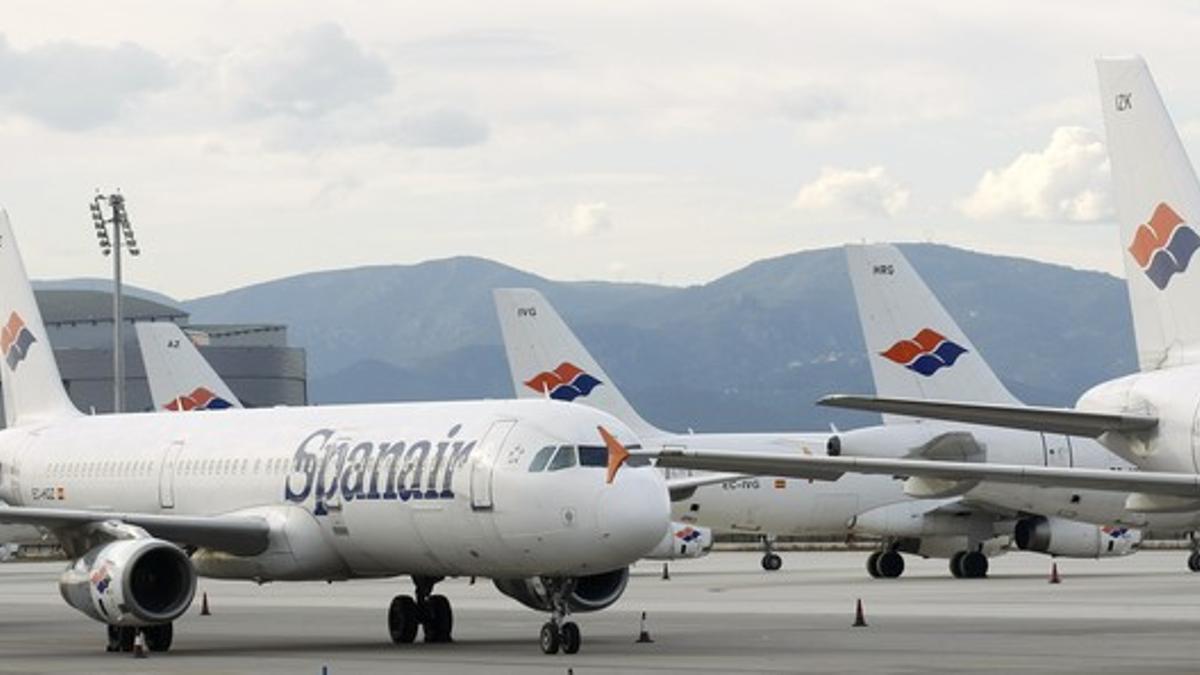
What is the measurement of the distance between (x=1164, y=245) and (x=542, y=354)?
1603 inches

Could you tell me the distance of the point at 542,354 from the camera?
70.1 meters

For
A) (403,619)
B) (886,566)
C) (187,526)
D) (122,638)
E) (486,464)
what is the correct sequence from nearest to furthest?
(486,464), (122,638), (187,526), (403,619), (886,566)

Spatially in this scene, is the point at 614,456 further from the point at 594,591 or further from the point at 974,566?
the point at 974,566

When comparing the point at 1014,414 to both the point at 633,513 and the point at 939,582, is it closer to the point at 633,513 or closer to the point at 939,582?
the point at 633,513

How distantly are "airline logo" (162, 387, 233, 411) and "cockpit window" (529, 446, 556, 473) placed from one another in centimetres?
3546

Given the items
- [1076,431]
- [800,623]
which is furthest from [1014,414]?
[800,623]

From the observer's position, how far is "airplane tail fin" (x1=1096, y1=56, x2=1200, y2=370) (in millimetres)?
30094

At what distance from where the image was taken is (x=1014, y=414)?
94.6ft

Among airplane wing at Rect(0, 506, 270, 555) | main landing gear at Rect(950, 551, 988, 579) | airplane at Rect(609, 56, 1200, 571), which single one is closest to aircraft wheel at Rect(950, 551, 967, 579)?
main landing gear at Rect(950, 551, 988, 579)

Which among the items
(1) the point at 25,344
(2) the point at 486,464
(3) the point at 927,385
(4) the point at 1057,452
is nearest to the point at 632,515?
(2) the point at 486,464

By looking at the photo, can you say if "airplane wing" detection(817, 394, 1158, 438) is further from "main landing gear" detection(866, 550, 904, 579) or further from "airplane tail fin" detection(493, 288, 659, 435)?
"airplane tail fin" detection(493, 288, 659, 435)

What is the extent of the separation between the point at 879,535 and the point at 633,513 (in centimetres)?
3315

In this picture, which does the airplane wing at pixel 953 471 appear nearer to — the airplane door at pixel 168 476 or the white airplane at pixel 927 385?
the airplane door at pixel 168 476

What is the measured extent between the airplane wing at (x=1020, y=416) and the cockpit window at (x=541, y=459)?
222 inches
